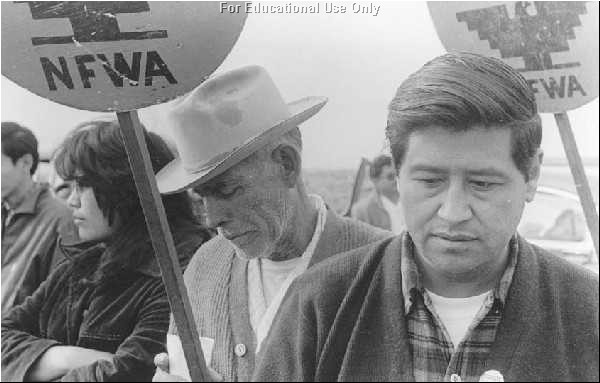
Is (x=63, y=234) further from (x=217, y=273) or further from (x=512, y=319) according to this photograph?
(x=512, y=319)

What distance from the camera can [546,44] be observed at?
2104mm

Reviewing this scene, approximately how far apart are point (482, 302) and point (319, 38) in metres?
0.80

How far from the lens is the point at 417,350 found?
199cm

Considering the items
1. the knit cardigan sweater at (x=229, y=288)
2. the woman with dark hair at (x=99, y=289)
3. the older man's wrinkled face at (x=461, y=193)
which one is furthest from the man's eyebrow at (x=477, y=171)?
the woman with dark hair at (x=99, y=289)

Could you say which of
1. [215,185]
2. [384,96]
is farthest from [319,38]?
[215,185]

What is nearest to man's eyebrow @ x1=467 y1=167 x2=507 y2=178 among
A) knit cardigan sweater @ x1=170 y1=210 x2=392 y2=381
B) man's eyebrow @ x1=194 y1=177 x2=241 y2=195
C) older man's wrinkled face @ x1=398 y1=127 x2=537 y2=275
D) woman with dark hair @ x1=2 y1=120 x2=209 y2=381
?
older man's wrinkled face @ x1=398 y1=127 x2=537 y2=275

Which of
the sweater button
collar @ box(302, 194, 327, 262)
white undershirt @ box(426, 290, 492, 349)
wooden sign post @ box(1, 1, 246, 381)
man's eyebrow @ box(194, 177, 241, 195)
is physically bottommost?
the sweater button

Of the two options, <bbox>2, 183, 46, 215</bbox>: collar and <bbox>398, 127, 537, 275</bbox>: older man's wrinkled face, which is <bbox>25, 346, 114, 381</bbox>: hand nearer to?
<bbox>2, 183, 46, 215</bbox>: collar

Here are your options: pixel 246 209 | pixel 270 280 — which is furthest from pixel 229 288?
pixel 246 209

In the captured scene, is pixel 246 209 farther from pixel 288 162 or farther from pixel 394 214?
pixel 394 214

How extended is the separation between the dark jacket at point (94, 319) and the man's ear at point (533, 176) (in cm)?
85

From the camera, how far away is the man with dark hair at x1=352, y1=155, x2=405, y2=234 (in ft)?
6.91

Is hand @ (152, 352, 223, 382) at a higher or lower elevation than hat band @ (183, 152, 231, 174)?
lower

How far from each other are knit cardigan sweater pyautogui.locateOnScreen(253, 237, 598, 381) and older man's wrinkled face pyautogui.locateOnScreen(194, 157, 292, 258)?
15 cm
